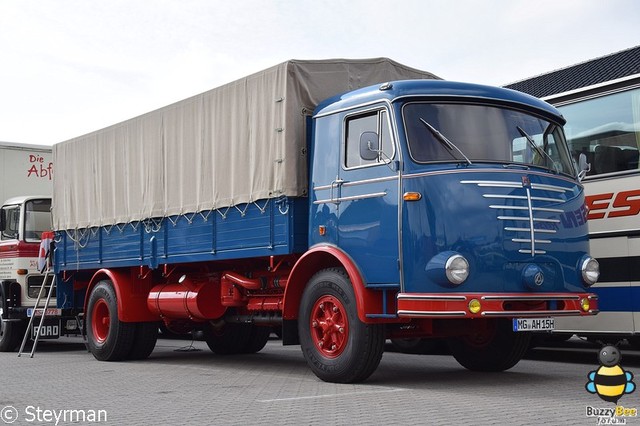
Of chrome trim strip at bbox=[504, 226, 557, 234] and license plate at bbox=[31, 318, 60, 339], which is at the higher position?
chrome trim strip at bbox=[504, 226, 557, 234]

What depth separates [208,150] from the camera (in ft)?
40.6

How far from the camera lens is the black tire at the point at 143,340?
14.0 metres

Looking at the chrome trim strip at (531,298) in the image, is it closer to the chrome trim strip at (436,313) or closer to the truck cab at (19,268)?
the chrome trim strip at (436,313)

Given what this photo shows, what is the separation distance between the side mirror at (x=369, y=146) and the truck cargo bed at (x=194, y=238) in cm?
159

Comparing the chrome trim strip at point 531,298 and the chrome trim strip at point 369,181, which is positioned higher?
the chrome trim strip at point 369,181

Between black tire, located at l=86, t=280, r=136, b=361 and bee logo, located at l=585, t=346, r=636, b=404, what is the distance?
8.12m

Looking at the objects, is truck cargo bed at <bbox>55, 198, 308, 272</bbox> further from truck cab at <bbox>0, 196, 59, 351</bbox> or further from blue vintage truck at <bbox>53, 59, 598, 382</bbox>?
truck cab at <bbox>0, 196, 59, 351</bbox>

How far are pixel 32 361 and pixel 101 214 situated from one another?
8.62 feet

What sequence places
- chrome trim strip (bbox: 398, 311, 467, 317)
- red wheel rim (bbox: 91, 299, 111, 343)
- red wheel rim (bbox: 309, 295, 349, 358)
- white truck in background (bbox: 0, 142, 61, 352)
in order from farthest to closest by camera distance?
1. white truck in background (bbox: 0, 142, 61, 352)
2. red wheel rim (bbox: 91, 299, 111, 343)
3. red wheel rim (bbox: 309, 295, 349, 358)
4. chrome trim strip (bbox: 398, 311, 467, 317)

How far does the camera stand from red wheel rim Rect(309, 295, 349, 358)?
9.55 m

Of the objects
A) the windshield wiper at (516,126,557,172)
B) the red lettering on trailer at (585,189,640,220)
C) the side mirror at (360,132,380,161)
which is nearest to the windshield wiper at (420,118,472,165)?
the side mirror at (360,132,380,161)

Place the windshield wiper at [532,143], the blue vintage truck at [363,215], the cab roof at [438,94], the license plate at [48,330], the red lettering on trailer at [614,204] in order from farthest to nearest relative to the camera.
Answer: the license plate at [48,330], the red lettering on trailer at [614,204], the windshield wiper at [532,143], the cab roof at [438,94], the blue vintage truck at [363,215]

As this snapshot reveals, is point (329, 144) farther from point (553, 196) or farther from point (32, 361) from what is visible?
point (32, 361)

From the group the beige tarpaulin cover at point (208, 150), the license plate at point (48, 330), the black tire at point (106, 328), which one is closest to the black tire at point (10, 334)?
the license plate at point (48, 330)
